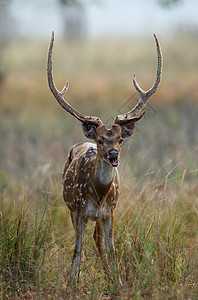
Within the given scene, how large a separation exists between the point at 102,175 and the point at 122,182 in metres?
1.67

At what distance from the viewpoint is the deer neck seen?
17.8 feet

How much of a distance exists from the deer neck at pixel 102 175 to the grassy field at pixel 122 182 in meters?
0.53

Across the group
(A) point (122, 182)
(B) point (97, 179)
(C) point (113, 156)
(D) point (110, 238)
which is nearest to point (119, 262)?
(D) point (110, 238)

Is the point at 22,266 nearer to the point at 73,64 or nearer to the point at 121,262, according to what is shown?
the point at 121,262

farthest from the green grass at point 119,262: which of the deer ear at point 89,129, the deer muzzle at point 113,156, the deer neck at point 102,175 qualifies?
the deer ear at point 89,129

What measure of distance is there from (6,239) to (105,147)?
1360mm

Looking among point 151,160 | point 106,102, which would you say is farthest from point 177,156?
point 106,102

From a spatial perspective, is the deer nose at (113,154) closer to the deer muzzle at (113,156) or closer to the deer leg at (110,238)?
the deer muzzle at (113,156)

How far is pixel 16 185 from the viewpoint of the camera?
9203 mm

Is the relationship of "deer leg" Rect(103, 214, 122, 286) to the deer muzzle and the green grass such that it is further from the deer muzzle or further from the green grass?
the deer muzzle

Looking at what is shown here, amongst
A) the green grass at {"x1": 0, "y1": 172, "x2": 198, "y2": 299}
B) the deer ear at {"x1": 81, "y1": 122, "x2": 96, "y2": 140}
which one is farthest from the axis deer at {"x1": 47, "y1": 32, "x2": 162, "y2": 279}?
the green grass at {"x1": 0, "y1": 172, "x2": 198, "y2": 299}

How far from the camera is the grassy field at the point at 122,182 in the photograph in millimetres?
5090

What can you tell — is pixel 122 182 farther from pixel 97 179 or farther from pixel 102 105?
pixel 102 105

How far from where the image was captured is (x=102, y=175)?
18.0 ft
